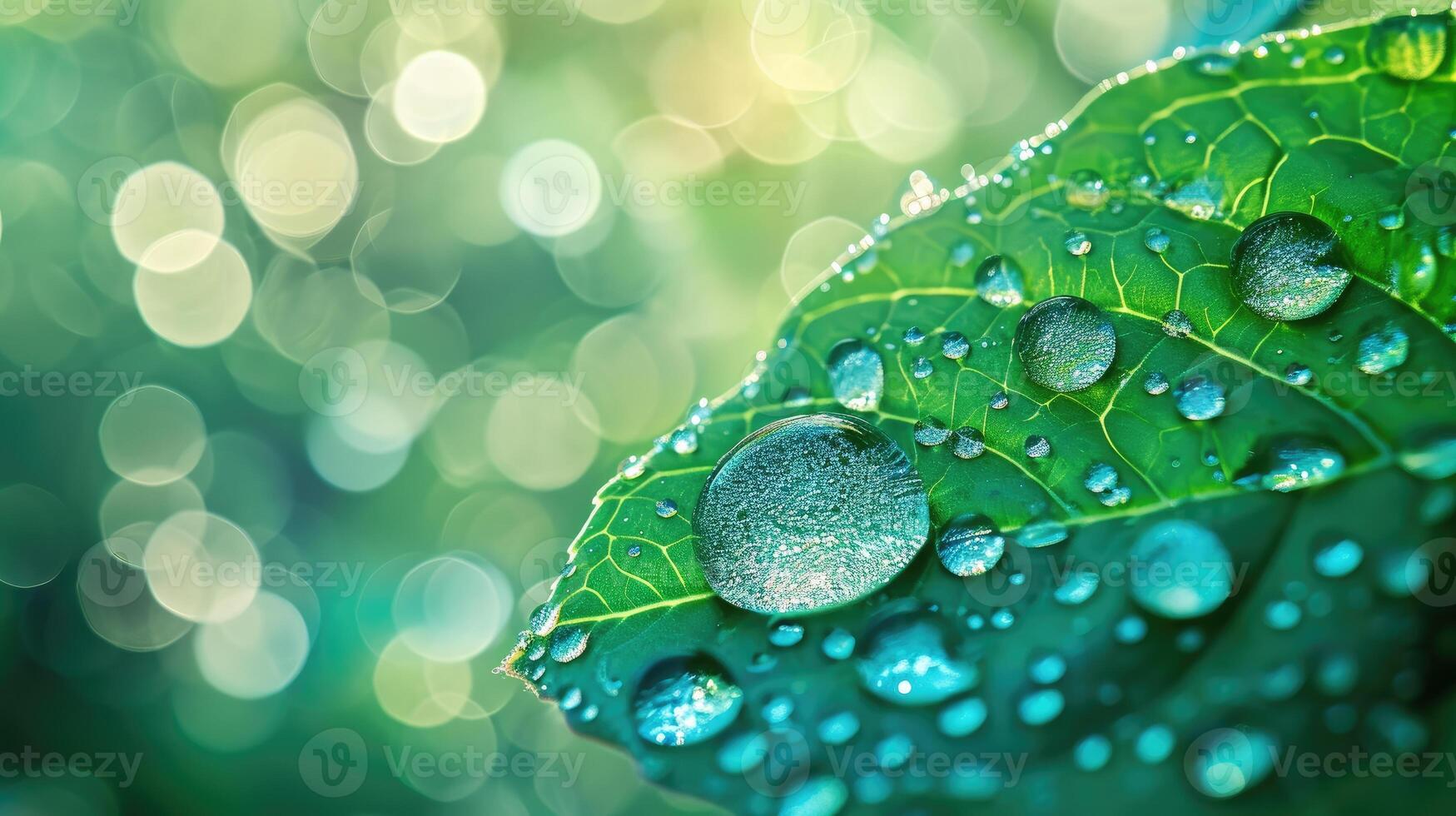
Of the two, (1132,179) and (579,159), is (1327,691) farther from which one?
(579,159)

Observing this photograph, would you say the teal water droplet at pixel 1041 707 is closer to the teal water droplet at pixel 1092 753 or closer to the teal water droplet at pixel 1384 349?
the teal water droplet at pixel 1092 753

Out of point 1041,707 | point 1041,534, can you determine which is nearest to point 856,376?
point 1041,534

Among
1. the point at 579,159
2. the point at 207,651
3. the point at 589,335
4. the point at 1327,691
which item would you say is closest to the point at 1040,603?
the point at 1327,691

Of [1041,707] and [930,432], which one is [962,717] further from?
[930,432]

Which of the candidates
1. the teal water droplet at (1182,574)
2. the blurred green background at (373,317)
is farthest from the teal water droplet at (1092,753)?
the blurred green background at (373,317)

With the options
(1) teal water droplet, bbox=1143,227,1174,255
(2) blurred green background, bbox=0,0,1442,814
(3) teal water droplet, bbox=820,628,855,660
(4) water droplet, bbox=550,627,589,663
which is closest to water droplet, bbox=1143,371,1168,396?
(1) teal water droplet, bbox=1143,227,1174,255

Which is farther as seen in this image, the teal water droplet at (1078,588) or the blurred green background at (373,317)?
the blurred green background at (373,317)

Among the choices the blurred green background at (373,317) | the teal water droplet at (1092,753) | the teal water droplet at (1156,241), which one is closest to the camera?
the teal water droplet at (1092,753)

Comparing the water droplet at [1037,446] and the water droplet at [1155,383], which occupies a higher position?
the water droplet at [1155,383]
